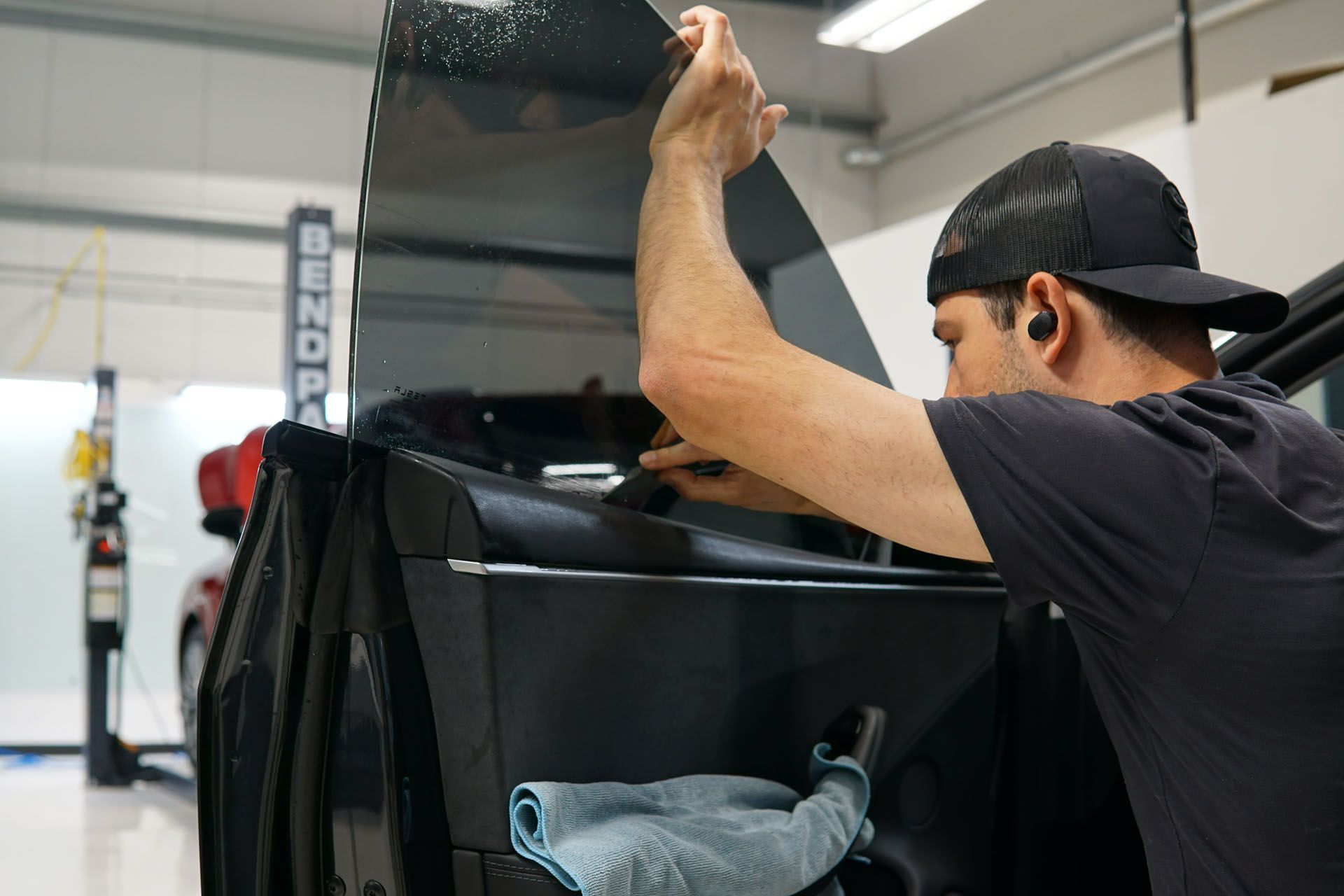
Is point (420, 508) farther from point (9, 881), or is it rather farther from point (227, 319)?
point (227, 319)

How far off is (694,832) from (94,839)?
4218mm

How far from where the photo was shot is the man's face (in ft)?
3.11

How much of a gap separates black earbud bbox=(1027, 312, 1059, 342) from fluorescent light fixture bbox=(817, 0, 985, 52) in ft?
21.7

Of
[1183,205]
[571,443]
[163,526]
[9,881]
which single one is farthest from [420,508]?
[163,526]

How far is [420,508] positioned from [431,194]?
235 mm

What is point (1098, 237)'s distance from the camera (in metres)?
0.90

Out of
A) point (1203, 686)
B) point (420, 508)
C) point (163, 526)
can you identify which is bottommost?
point (163, 526)

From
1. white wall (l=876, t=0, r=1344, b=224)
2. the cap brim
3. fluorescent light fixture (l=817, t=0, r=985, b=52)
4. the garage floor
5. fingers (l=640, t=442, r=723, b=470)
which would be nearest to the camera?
the cap brim

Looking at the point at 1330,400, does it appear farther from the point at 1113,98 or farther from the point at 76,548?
the point at 76,548

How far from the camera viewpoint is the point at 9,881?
3.54 meters

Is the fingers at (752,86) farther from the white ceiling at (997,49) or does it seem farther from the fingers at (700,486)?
the white ceiling at (997,49)

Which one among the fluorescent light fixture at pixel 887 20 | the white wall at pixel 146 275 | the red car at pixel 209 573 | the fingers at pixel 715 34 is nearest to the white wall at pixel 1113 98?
the fluorescent light fixture at pixel 887 20

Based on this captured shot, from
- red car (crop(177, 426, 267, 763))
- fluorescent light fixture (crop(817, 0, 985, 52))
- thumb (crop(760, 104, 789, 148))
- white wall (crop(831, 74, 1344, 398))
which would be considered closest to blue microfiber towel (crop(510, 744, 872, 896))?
thumb (crop(760, 104, 789, 148))

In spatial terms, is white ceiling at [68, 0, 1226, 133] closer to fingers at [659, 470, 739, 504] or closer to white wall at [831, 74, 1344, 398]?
white wall at [831, 74, 1344, 398]
